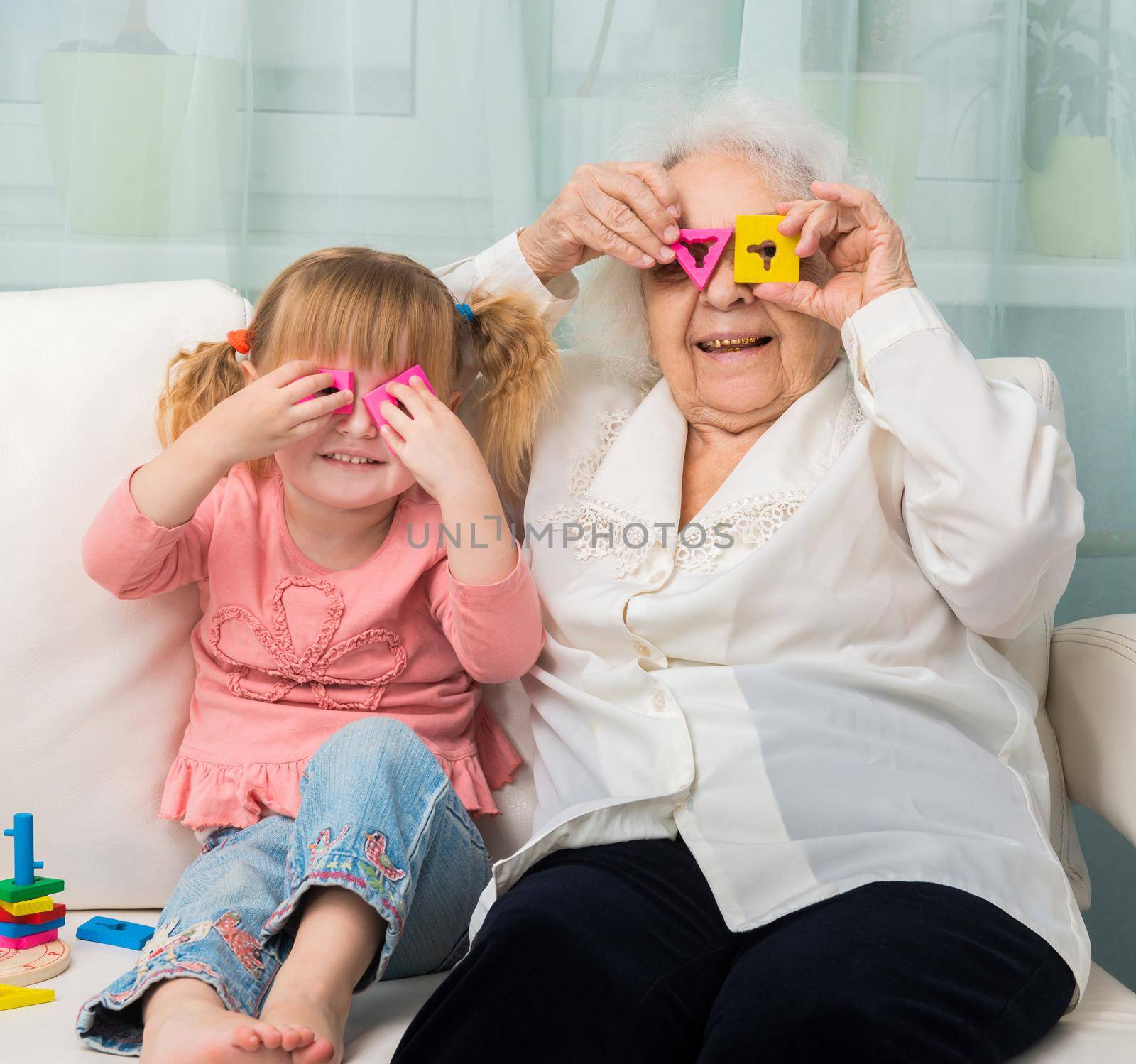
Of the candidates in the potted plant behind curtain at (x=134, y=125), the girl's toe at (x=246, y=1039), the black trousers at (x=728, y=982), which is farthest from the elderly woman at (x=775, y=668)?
the potted plant behind curtain at (x=134, y=125)

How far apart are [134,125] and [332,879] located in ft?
3.73

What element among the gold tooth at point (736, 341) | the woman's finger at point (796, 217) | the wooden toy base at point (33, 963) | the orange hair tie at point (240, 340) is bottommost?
the wooden toy base at point (33, 963)

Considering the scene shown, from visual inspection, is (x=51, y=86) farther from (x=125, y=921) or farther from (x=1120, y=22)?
(x=1120, y=22)

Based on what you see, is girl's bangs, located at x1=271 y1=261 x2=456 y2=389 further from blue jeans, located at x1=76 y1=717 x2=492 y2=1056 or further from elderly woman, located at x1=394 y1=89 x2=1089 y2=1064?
blue jeans, located at x1=76 y1=717 x2=492 y2=1056

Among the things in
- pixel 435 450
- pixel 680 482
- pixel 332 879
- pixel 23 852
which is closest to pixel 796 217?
pixel 680 482

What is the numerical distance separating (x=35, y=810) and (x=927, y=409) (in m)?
1.02

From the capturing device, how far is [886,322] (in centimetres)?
118

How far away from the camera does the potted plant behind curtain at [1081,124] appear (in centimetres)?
177

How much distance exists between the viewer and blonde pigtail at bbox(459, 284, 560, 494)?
1.36 metres

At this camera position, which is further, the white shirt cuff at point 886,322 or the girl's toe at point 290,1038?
the white shirt cuff at point 886,322

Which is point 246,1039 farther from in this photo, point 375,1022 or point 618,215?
point 618,215

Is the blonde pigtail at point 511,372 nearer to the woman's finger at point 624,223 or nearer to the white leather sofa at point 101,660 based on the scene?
the woman's finger at point 624,223

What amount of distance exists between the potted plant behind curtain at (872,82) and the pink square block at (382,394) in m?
0.81

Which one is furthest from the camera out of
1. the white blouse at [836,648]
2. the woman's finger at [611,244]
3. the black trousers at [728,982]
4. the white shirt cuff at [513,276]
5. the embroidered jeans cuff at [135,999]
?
the white shirt cuff at [513,276]
